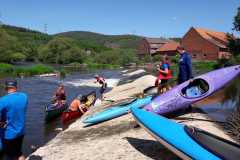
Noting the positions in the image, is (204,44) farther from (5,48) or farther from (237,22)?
(5,48)

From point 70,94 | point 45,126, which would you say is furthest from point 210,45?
point 45,126

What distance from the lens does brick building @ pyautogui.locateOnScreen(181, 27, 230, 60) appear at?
92.1 m

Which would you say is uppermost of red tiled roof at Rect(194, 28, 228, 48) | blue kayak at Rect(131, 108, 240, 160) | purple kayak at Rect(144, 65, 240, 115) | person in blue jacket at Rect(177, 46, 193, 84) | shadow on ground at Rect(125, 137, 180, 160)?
red tiled roof at Rect(194, 28, 228, 48)

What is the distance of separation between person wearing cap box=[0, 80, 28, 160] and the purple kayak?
5.67m

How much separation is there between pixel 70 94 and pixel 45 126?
1501 centimetres

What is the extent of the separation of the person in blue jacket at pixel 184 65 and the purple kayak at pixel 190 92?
616 mm

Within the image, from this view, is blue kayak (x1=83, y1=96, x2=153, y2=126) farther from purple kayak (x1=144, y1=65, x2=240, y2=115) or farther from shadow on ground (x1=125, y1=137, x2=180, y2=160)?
shadow on ground (x1=125, y1=137, x2=180, y2=160)

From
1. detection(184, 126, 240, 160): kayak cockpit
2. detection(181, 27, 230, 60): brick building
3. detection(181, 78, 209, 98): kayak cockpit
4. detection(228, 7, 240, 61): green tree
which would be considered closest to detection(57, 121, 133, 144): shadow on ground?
detection(181, 78, 209, 98): kayak cockpit

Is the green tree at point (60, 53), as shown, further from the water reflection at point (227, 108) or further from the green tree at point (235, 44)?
the water reflection at point (227, 108)

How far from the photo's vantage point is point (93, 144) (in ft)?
33.9

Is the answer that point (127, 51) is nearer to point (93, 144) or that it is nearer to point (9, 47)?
point (9, 47)

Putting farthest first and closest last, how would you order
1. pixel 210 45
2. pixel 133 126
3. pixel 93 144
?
1. pixel 210 45
2. pixel 133 126
3. pixel 93 144

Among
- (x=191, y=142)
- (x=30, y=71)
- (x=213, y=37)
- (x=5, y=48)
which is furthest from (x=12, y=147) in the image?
(x=213, y=37)

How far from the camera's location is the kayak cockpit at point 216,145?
22.5 ft
